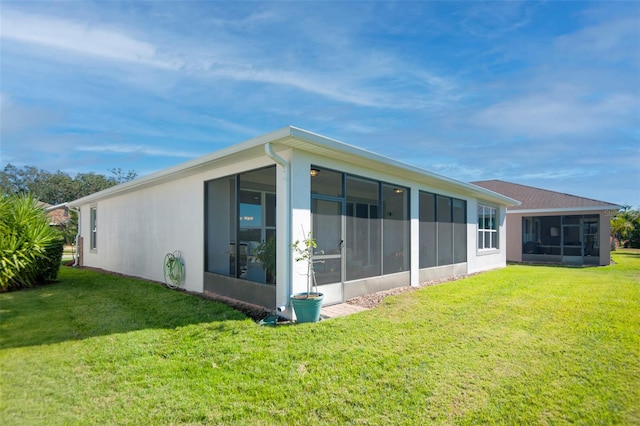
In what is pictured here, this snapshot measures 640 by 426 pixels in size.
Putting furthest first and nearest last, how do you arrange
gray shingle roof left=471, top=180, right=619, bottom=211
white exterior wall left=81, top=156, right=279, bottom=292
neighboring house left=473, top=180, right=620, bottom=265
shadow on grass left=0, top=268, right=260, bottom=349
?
neighboring house left=473, top=180, right=620, bottom=265 → gray shingle roof left=471, top=180, right=619, bottom=211 → white exterior wall left=81, top=156, right=279, bottom=292 → shadow on grass left=0, top=268, right=260, bottom=349

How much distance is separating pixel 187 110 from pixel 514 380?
11553 millimetres

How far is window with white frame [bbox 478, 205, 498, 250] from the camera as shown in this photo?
1245 centimetres

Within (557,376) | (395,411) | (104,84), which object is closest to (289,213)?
(395,411)

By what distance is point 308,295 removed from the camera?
5055mm

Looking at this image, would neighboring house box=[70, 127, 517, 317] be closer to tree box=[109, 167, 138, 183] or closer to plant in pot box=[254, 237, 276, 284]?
plant in pot box=[254, 237, 276, 284]

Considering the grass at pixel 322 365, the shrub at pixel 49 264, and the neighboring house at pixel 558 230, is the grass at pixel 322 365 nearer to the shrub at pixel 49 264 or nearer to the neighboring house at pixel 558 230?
the shrub at pixel 49 264

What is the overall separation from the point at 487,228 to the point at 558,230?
21.6 feet

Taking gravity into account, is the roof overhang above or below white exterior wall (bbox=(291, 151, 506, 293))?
above

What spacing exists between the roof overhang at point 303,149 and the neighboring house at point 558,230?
372 inches

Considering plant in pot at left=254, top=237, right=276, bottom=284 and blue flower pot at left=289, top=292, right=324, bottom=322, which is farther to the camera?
plant in pot at left=254, top=237, right=276, bottom=284

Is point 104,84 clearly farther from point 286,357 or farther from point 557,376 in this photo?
point 557,376

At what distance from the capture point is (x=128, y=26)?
6.81m

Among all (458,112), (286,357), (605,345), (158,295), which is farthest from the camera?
(458,112)

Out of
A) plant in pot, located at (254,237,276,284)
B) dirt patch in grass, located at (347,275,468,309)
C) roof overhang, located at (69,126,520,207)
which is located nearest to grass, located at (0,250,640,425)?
dirt patch in grass, located at (347,275,468,309)
